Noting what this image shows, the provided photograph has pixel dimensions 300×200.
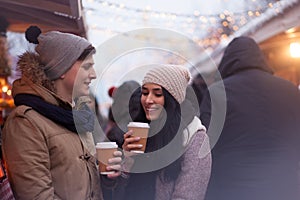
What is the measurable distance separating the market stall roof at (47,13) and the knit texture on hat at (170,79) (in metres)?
0.76

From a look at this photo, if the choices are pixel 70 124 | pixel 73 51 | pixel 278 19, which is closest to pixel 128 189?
pixel 70 124

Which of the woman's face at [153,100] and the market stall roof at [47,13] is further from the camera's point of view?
the market stall roof at [47,13]

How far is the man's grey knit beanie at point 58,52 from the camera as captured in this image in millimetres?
2291

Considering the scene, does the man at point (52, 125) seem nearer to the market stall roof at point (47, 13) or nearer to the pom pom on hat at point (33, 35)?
the pom pom on hat at point (33, 35)

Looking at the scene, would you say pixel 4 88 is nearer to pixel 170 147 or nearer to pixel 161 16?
pixel 170 147

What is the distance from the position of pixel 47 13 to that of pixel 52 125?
1806 millimetres

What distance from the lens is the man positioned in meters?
2.06

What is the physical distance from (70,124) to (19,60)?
41 cm

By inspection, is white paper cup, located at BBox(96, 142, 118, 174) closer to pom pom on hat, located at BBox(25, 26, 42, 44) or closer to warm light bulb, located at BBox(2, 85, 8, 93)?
pom pom on hat, located at BBox(25, 26, 42, 44)

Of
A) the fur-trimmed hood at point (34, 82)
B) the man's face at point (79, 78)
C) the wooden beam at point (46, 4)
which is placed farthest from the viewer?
the wooden beam at point (46, 4)

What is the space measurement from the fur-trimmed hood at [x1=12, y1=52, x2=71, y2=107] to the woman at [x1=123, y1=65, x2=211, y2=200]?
0.50m

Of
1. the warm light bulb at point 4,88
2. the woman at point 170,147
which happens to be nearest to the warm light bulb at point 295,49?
the warm light bulb at point 4,88

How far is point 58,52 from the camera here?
2.29 metres

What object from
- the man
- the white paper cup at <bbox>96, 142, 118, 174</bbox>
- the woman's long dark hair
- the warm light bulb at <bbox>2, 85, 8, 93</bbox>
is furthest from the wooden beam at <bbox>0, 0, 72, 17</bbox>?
the warm light bulb at <bbox>2, 85, 8, 93</bbox>
